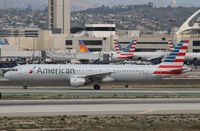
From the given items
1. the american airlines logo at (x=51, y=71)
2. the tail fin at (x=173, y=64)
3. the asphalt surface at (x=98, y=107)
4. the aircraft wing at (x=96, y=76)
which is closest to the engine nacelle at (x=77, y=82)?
the aircraft wing at (x=96, y=76)

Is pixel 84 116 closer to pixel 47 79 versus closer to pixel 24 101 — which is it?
pixel 24 101

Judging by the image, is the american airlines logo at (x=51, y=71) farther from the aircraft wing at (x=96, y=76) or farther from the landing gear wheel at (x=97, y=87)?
the landing gear wheel at (x=97, y=87)

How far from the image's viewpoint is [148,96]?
61.5 m

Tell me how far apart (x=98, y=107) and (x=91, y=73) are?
2588 cm

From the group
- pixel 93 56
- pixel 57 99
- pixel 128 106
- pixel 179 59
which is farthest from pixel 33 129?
pixel 93 56

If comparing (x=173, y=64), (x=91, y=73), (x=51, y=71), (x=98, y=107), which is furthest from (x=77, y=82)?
(x=98, y=107)

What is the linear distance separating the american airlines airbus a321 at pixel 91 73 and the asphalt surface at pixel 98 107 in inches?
745

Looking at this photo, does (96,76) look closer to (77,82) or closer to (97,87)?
(97,87)

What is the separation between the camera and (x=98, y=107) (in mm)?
49812

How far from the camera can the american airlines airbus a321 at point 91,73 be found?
74250 mm

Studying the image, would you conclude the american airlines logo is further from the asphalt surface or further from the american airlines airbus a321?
the asphalt surface

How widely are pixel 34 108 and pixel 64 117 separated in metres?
5.84

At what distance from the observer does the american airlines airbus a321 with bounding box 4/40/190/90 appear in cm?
7425

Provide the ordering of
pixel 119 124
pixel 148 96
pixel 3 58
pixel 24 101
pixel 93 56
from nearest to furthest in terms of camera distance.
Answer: pixel 119 124 < pixel 24 101 < pixel 148 96 < pixel 93 56 < pixel 3 58
